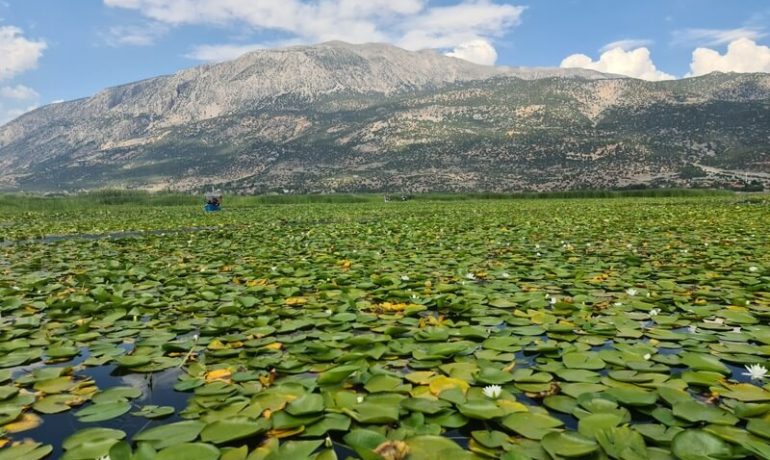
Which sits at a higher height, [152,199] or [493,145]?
[493,145]

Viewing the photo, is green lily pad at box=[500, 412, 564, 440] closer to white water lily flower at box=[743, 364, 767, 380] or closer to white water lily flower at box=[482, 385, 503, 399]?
white water lily flower at box=[482, 385, 503, 399]

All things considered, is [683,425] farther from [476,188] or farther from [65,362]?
[476,188]

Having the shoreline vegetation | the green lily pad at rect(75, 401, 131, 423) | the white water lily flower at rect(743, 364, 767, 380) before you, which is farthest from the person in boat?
the white water lily flower at rect(743, 364, 767, 380)

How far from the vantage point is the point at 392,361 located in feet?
12.0

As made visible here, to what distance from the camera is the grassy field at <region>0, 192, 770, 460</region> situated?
240cm

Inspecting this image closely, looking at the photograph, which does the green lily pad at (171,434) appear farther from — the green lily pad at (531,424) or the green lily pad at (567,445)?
the green lily pad at (567,445)

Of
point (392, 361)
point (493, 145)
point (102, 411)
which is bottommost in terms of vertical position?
point (392, 361)

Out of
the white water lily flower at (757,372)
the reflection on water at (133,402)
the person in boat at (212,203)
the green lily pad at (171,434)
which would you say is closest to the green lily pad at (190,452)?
the green lily pad at (171,434)

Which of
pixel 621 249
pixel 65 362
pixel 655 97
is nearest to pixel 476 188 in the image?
pixel 655 97

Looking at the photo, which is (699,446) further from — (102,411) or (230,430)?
(102,411)

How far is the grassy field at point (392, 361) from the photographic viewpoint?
240 centimetres

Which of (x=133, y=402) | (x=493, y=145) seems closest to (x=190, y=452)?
(x=133, y=402)

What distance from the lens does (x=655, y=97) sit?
14238 cm

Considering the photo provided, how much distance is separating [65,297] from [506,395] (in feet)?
18.6
